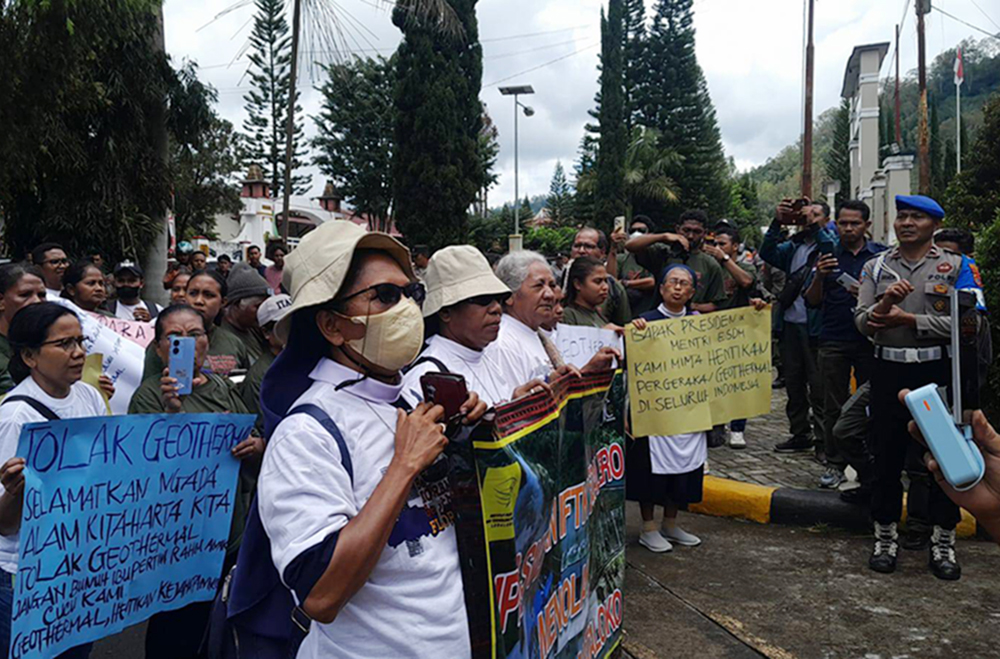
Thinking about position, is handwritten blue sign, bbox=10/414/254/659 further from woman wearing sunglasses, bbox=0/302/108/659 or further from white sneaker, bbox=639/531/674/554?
white sneaker, bbox=639/531/674/554

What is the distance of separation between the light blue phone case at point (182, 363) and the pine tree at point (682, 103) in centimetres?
4607

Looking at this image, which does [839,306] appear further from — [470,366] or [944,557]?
A: [470,366]

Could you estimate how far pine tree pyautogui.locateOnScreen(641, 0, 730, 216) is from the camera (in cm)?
4744

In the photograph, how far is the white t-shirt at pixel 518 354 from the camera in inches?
145

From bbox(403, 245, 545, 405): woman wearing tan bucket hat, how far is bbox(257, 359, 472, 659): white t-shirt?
132cm

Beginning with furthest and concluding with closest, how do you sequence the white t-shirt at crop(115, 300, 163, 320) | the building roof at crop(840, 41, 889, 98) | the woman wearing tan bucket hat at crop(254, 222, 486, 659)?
the building roof at crop(840, 41, 889, 98) → the white t-shirt at crop(115, 300, 163, 320) → the woman wearing tan bucket hat at crop(254, 222, 486, 659)

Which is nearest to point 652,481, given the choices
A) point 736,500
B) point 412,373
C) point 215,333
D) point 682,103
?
point 736,500

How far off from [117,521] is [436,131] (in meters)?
25.9

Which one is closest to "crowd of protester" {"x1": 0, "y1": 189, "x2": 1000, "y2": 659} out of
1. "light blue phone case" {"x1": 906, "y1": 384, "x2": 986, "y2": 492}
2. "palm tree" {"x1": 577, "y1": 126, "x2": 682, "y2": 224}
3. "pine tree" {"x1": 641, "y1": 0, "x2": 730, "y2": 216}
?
"light blue phone case" {"x1": 906, "y1": 384, "x2": 986, "y2": 492}

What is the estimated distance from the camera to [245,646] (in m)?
2.05

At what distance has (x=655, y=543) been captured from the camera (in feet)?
17.4

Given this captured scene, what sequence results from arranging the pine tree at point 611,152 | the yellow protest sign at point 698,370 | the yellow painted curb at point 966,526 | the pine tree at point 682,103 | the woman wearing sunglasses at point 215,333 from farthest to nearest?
the pine tree at point 682,103 < the pine tree at point 611,152 < the yellow painted curb at point 966,526 < the yellow protest sign at point 698,370 < the woman wearing sunglasses at point 215,333

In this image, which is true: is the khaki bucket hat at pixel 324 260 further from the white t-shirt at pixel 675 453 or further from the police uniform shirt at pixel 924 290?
the police uniform shirt at pixel 924 290

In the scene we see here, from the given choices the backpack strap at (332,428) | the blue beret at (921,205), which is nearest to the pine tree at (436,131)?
the blue beret at (921,205)
